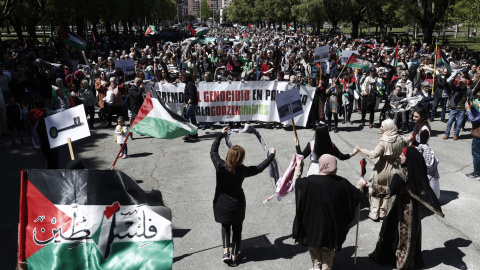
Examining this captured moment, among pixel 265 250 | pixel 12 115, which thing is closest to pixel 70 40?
pixel 12 115

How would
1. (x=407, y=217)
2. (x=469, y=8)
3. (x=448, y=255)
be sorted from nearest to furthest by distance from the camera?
(x=407, y=217), (x=448, y=255), (x=469, y=8)

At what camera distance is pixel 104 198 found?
4598 millimetres

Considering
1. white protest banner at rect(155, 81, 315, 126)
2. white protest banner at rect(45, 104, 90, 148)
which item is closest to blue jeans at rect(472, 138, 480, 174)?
white protest banner at rect(155, 81, 315, 126)

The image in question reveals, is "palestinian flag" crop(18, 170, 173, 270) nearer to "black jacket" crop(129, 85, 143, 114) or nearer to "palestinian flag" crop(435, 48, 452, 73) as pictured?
"black jacket" crop(129, 85, 143, 114)

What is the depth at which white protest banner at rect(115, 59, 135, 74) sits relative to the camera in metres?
16.4

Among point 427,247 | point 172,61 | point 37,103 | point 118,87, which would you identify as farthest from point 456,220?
point 172,61

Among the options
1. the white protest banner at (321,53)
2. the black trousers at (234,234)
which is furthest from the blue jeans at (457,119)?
the black trousers at (234,234)

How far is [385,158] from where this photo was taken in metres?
6.44

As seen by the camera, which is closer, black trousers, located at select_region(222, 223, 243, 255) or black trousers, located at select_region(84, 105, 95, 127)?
black trousers, located at select_region(222, 223, 243, 255)

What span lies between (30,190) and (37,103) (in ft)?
12.4

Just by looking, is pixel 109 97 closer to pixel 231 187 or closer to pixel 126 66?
pixel 126 66

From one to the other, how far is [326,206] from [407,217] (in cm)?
127

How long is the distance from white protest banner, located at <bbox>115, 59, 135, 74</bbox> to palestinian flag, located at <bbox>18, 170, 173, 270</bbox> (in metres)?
12.4

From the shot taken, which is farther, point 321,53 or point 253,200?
point 321,53
